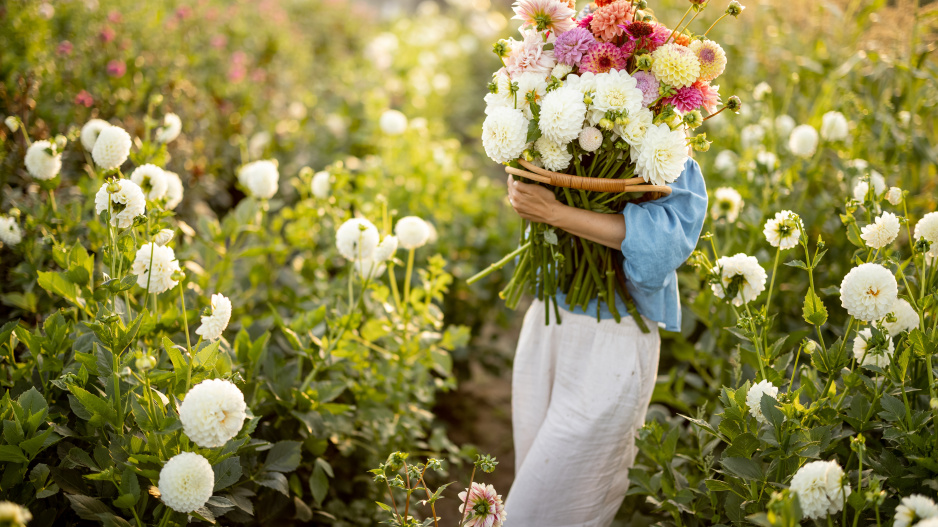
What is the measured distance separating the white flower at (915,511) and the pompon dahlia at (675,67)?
87 centimetres

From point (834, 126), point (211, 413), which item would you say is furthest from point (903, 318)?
point (211, 413)

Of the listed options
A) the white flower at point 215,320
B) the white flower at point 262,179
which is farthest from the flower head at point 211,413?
the white flower at point 262,179

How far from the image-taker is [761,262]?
1.98m

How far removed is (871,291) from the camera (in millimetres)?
1254

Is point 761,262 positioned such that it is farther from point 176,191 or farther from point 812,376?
point 176,191

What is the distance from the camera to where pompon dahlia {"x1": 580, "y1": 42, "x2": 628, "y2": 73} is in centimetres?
133

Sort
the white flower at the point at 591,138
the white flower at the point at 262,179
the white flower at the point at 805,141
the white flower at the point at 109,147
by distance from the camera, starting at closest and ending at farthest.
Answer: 1. the white flower at the point at 591,138
2. the white flower at the point at 109,147
3. the white flower at the point at 262,179
4. the white flower at the point at 805,141

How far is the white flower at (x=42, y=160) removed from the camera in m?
1.65

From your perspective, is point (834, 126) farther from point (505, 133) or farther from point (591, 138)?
point (505, 133)

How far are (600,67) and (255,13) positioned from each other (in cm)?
470

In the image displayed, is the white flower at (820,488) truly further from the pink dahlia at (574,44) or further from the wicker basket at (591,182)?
the pink dahlia at (574,44)

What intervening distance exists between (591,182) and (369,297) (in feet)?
3.04

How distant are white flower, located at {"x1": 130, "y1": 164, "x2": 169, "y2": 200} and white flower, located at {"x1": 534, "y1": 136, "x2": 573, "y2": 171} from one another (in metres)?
0.97

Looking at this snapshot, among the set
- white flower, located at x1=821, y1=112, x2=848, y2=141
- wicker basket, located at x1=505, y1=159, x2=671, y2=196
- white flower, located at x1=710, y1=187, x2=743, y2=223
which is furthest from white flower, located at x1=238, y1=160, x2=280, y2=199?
white flower, located at x1=821, y1=112, x2=848, y2=141
